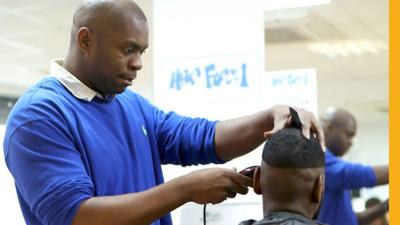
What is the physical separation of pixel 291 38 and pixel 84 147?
4523mm

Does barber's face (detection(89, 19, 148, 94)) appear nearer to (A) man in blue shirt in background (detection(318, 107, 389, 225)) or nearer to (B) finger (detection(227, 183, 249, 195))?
(B) finger (detection(227, 183, 249, 195))

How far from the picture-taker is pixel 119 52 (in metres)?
1.51

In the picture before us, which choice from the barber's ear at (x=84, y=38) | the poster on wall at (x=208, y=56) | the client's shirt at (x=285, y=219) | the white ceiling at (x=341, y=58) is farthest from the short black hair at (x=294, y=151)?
the white ceiling at (x=341, y=58)

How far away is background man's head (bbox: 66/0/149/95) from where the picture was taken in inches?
59.2

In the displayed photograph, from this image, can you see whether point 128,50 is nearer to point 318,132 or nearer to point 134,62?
point 134,62

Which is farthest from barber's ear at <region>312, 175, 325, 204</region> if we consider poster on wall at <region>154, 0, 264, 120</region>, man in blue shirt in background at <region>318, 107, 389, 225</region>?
man in blue shirt in background at <region>318, 107, 389, 225</region>

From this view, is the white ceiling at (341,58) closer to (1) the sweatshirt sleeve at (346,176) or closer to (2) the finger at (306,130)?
(1) the sweatshirt sleeve at (346,176)

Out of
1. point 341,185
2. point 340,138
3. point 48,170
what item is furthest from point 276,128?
point 340,138

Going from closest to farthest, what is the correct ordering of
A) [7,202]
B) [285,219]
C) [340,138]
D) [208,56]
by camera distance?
[285,219] → [208,56] → [7,202] → [340,138]

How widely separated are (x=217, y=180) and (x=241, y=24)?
1378 millimetres

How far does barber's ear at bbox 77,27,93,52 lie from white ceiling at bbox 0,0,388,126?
2348 mm

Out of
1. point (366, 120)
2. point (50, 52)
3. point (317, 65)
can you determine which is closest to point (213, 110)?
point (50, 52)

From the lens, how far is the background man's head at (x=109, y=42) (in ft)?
4.94

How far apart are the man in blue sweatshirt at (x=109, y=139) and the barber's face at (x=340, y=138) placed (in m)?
2.06
